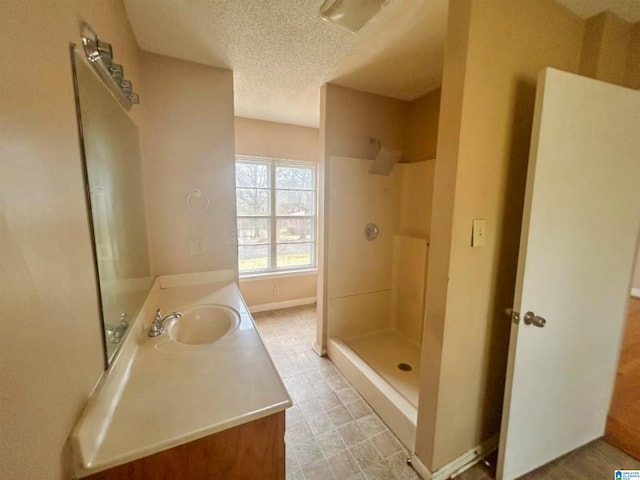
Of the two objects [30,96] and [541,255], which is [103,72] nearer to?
[30,96]

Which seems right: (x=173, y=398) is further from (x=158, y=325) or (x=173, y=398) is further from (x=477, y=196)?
(x=477, y=196)

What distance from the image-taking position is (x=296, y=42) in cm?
162

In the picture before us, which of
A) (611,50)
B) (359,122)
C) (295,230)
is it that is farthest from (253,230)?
(611,50)

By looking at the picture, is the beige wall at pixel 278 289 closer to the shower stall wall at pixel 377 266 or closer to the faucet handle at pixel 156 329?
the shower stall wall at pixel 377 266

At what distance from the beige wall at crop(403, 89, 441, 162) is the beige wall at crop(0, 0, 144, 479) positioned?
7.67ft

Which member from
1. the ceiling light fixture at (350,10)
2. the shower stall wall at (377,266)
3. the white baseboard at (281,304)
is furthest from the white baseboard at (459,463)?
the white baseboard at (281,304)

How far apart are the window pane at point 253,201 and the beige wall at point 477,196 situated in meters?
2.59

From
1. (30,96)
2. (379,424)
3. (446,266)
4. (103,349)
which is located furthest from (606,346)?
(30,96)

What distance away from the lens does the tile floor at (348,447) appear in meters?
1.38

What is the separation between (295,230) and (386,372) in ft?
7.19

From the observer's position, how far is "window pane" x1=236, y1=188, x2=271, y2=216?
3.35m

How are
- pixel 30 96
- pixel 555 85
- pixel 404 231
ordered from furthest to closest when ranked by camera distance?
pixel 404 231 < pixel 555 85 < pixel 30 96

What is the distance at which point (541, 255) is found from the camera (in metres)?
1.17

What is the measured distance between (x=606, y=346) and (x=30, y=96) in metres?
2.52
